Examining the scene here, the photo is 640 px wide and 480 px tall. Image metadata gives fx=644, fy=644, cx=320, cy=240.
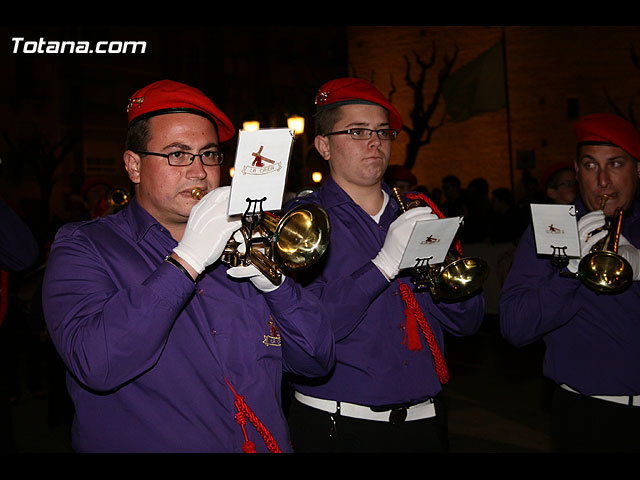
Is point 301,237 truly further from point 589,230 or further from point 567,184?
point 567,184

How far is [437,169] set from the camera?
19.2 meters

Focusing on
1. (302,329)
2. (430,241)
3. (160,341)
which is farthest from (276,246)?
(430,241)

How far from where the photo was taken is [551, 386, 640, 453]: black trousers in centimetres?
274

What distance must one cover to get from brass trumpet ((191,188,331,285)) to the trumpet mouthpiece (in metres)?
0.19

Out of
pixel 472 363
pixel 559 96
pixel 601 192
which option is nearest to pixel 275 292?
pixel 601 192

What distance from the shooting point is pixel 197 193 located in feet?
6.48

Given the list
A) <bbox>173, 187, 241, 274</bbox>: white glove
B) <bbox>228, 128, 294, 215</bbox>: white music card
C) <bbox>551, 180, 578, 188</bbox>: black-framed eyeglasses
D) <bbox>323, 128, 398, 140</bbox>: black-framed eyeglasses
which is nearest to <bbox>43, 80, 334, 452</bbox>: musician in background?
<bbox>173, 187, 241, 274</bbox>: white glove

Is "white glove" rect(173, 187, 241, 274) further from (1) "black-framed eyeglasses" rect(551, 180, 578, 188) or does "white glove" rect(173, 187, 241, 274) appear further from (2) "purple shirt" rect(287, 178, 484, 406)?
(1) "black-framed eyeglasses" rect(551, 180, 578, 188)

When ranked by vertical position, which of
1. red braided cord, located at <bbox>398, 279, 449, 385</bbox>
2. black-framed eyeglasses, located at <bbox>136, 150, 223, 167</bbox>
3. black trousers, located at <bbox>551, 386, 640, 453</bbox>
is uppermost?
black-framed eyeglasses, located at <bbox>136, 150, 223, 167</bbox>

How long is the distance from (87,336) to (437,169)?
59.5 ft

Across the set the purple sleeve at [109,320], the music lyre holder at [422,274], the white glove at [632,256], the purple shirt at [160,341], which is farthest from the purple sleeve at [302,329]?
Result: the white glove at [632,256]

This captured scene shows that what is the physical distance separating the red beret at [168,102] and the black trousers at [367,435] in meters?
1.29

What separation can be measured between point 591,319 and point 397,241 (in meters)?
1.10

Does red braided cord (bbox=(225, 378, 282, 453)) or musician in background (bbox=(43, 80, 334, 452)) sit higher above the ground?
musician in background (bbox=(43, 80, 334, 452))
